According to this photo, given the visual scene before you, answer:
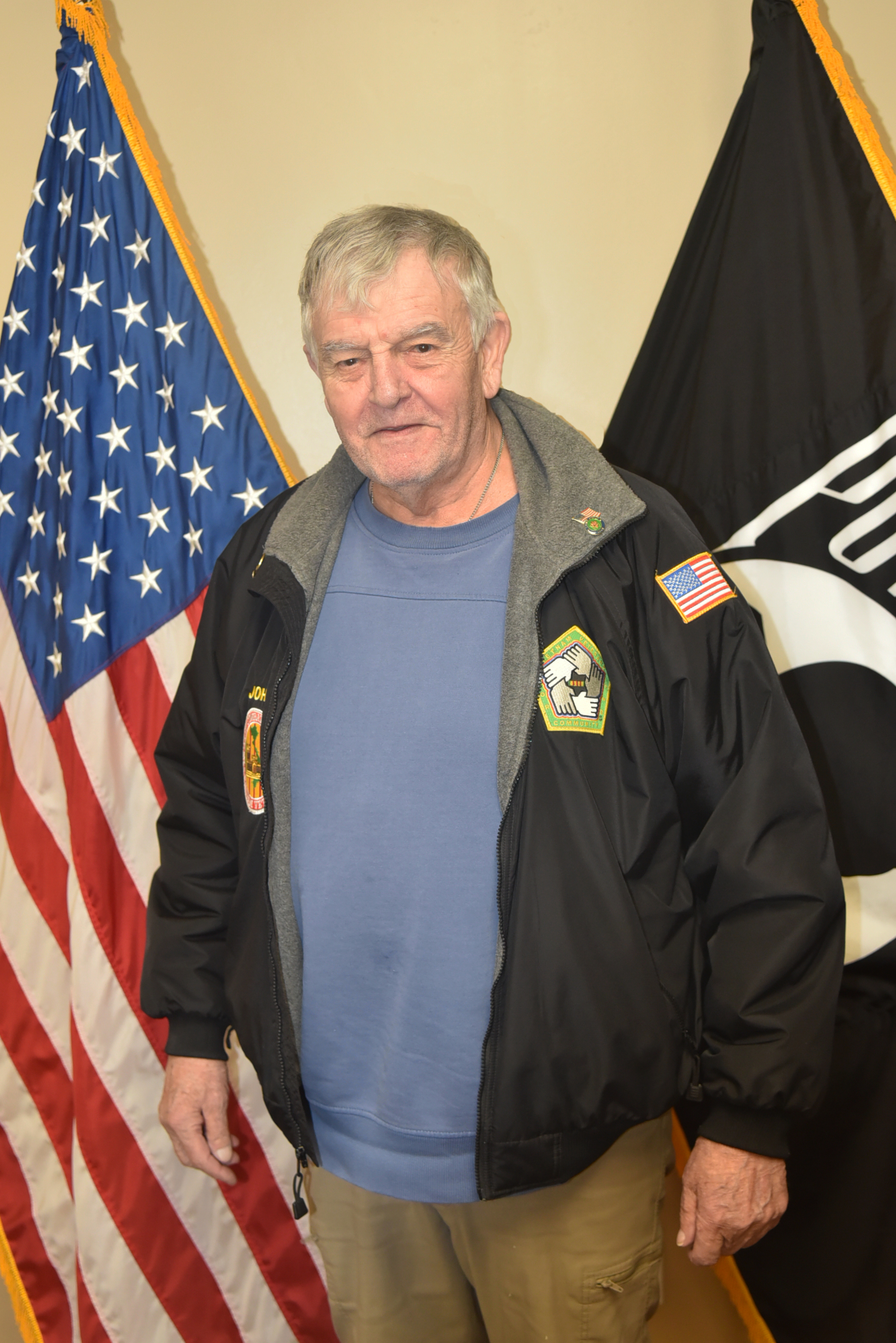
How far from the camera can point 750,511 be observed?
1596 millimetres

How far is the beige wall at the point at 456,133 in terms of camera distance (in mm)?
1808

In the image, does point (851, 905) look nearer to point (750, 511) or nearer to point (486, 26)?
point (750, 511)

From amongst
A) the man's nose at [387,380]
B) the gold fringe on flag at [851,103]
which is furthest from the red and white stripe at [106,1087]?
the gold fringe on flag at [851,103]

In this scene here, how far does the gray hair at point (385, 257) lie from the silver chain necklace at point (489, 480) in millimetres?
141

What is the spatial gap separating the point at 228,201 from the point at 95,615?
0.90 meters

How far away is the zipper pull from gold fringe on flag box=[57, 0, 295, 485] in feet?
3.83

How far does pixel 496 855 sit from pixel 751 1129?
43 centimetres

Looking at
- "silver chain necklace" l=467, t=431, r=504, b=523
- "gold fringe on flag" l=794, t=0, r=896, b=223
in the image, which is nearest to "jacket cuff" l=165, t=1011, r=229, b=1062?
"silver chain necklace" l=467, t=431, r=504, b=523

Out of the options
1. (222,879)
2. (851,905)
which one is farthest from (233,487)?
(851,905)

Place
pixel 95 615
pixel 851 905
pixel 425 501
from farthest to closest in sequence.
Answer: pixel 95 615 < pixel 851 905 < pixel 425 501

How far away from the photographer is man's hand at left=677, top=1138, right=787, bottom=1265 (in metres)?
1.10

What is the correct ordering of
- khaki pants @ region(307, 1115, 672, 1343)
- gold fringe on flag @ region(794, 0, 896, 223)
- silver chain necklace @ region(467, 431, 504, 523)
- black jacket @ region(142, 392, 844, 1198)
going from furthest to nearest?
1. gold fringe on flag @ region(794, 0, 896, 223)
2. silver chain necklace @ region(467, 431, 504, 523)
3. khaki pants @ region(307, 1115, 672, 1343)
4. black jacket @ region(142, 392, 844, 1198)

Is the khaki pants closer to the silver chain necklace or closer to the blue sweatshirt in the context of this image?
the blue sweatshirt

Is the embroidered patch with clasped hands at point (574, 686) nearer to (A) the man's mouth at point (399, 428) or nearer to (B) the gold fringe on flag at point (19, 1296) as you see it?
(A) the man's mouth at point (399, 428)
